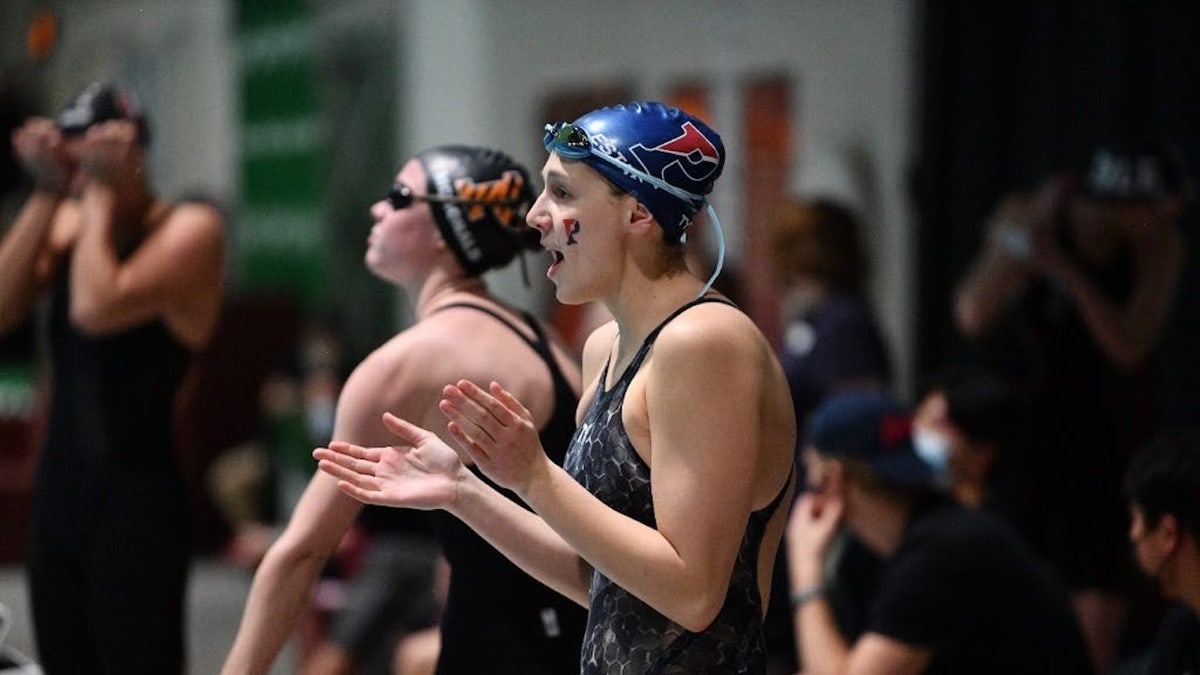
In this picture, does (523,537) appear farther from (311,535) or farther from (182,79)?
(182,79)

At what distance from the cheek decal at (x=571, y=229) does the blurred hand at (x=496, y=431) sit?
0.81ft

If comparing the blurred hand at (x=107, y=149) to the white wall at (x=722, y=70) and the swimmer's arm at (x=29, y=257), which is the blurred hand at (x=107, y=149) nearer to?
the swimmer's arm at (x=29, y=257)

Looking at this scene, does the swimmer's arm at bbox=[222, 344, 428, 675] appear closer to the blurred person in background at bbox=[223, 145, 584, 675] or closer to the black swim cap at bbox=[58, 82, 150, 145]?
the blurred person in background at bbox=[223, 145, 584, 675]

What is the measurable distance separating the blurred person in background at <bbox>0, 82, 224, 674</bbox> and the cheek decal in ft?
5.24

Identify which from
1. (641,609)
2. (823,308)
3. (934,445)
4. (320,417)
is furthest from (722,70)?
(641,609)

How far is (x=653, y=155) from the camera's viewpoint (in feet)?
7.26

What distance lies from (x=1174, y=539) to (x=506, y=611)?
45.0 inches

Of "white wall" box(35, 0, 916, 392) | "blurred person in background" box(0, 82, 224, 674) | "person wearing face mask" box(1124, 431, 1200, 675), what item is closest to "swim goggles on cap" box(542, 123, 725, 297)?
"person wearing face mask" box(1124, 431, 1200, 675)

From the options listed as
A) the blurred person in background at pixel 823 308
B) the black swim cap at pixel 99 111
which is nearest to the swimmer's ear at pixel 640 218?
the black swim cap at pixel 99 111

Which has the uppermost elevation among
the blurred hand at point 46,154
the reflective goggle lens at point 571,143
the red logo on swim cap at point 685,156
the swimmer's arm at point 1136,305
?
the reflective goggle lens at point 571,143

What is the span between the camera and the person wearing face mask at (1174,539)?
3127 millimetres

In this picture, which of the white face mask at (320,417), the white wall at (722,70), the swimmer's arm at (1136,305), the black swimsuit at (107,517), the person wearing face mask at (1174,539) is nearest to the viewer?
the person wearing face mask at (1174,539)

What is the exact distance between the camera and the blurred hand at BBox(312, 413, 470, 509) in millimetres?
2143

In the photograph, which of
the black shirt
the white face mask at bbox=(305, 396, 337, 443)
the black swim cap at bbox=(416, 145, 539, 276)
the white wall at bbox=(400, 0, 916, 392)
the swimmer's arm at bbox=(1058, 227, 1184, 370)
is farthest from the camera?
the white wall at bbox=(400, 0, 916, 392)
